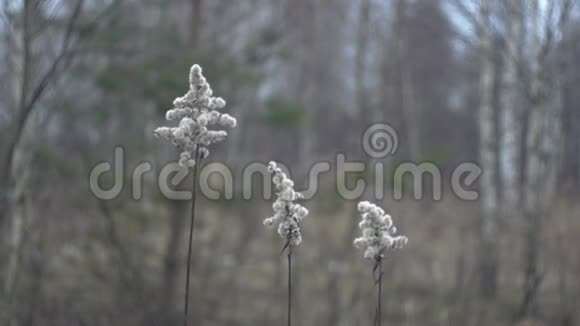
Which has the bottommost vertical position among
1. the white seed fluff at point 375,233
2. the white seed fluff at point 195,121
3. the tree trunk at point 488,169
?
the white seed fluff at point 375,233

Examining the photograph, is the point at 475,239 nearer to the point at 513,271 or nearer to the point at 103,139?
the point at 513,271

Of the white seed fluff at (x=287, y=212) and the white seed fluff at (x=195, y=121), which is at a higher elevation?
the white seed fluff at (x=195, y=121)

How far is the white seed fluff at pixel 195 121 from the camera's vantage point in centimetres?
166

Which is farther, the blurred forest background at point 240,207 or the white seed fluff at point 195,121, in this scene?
the blurred forest background at point 240,207

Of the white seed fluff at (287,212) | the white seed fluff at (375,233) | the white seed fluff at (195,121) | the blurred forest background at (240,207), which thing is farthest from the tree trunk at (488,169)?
the white seed fluff at (195,121)

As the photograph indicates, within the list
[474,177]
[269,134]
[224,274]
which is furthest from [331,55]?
[224,274]

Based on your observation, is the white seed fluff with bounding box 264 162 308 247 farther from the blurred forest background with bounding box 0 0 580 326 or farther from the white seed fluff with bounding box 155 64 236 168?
the blurred forest background with bounding box 0 0 580 326

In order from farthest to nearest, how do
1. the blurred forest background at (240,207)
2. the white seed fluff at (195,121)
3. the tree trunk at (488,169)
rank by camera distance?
the tree trunk at (488,169) < the blurred forest background at (240,207) < the white seed fluff at (195,121)

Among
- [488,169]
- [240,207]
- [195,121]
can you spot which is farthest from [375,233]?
[240,207]

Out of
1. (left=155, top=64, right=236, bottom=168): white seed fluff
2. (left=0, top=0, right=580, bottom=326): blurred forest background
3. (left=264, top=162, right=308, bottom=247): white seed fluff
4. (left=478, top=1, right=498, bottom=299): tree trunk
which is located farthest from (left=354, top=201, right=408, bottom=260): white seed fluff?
(left=478, top=1, right=498, bottom=299): tree trunk

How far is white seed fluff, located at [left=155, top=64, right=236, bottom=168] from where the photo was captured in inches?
65.2

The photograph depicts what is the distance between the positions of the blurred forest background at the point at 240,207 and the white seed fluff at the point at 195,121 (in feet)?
5.37

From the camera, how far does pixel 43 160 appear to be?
6527mm

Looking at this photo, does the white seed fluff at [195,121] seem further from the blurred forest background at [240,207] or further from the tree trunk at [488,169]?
the tree trunk at [488,169]
